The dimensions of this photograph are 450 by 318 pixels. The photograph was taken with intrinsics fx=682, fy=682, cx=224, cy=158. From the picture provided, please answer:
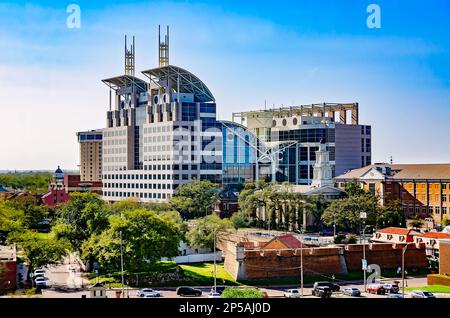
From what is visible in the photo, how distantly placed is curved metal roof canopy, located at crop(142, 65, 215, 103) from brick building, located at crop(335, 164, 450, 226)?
5.59 metres

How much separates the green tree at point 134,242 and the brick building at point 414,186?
8.67m

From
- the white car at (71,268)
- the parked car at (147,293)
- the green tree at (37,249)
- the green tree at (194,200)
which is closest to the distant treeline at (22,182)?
the green tree at (194,200)

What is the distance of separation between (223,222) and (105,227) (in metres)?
3.39

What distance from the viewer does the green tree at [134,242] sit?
35.4 feet

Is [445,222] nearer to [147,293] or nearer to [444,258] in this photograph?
[444,258]

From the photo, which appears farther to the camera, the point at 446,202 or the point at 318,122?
the point at 318,122

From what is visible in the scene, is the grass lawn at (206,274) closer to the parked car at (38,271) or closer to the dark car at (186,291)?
the dark car at (186,291)

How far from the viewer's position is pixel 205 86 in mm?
22406

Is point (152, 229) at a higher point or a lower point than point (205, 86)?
lower

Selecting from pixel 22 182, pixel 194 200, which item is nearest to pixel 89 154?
pixel 22 182
